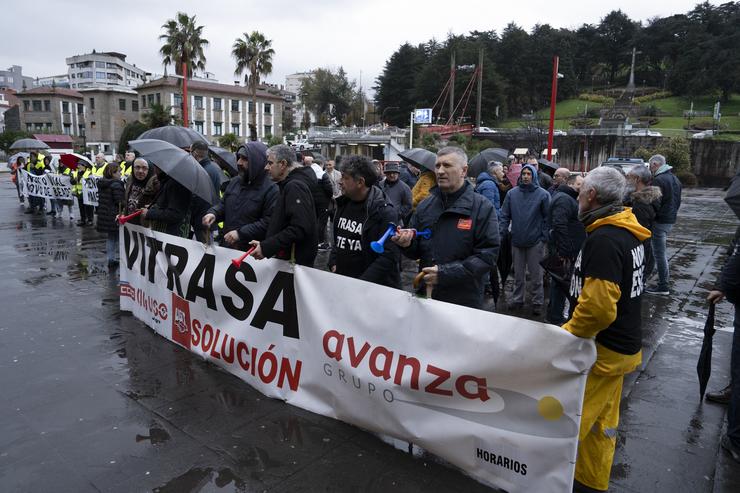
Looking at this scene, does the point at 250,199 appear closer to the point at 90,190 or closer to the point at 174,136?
the point at 174,136

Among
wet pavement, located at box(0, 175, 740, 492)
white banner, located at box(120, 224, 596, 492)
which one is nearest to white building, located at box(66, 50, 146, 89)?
wet pavement, located at box(0, 175, 740, 492)

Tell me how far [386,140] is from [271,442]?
166ft

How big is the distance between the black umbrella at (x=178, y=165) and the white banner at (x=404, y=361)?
2.61 ft

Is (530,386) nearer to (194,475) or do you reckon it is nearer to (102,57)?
(194,475)

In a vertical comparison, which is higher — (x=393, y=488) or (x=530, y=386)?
(x=530, y=386)

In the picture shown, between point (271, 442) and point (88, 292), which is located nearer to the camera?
point (271, 442)

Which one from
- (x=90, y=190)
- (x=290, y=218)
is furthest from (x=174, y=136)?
(x=90, y=190)

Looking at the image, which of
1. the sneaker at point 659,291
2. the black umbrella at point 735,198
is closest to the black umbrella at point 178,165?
the black umbrella at point 735,198

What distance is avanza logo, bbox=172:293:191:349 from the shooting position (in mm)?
4656

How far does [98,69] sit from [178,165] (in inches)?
4330

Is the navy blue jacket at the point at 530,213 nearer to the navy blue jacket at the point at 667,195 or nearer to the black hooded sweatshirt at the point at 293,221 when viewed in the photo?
the navy blue jacket at the point at 667,195

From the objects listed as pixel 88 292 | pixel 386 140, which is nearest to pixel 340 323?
pixel 88 292

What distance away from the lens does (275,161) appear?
4238mm

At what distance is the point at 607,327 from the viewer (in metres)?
2.54
